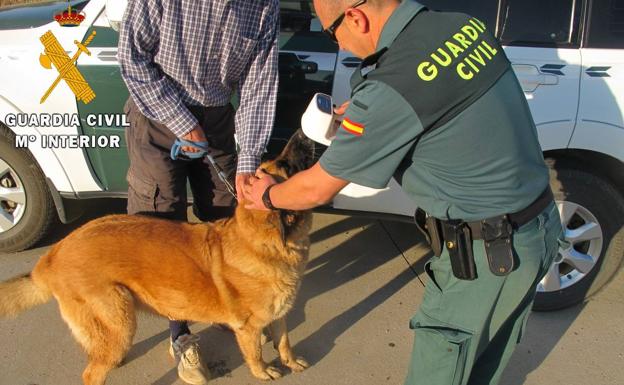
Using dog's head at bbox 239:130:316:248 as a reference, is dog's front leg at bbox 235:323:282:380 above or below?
below

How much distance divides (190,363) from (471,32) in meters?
2.09

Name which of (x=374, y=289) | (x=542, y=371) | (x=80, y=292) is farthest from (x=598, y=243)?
(x=80, y=292)

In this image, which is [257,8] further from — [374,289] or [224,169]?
[374,289]

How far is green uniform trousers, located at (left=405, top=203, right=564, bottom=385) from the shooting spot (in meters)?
1.67

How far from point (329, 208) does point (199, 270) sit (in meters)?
1.08

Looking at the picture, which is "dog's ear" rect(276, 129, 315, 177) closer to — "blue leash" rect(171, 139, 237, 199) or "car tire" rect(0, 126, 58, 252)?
"blue leash" rect(171, 139, 237, 199)

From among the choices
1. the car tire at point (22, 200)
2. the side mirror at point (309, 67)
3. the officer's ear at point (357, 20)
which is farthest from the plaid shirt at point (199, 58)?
the car tire at point (22, 200)

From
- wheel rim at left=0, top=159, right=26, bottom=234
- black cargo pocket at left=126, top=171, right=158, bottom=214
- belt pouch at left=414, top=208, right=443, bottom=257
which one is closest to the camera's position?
belt pouch at left=414, top=208, right=443, bottom=257

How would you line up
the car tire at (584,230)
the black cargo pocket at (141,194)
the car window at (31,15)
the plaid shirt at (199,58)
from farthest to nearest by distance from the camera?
1. the car window at (31,15)
2. the car tire at (584,230)
3. the black cargo pocket at (141,194)
4. the plaid shirt at (199,58)

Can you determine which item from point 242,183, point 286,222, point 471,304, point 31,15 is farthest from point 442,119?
point 31,15

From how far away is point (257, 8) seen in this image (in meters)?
2.25

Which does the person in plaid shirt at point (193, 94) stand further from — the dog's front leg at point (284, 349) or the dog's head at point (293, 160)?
the dog's front leg at point (284, 349)

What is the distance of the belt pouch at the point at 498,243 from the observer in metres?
1.58

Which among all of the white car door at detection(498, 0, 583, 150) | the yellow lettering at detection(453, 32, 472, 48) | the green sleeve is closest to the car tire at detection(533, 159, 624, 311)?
the white car door at detection(498, 0, 583, 150)
